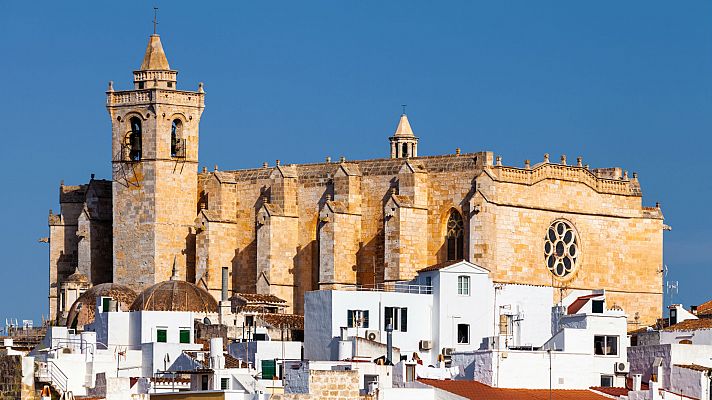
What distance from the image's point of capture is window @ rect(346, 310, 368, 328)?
2990 inches

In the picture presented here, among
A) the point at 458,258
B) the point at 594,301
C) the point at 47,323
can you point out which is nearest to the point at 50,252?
the point at 47,323

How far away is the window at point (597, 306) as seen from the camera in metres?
77.1

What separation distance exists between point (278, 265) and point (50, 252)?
12.2m

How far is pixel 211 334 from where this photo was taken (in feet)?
262

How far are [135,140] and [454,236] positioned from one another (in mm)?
15119

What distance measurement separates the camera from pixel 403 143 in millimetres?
117312

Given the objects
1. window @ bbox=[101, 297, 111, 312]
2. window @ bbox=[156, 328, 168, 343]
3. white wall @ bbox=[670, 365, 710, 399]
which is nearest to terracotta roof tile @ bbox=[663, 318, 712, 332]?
white wall @ bbox=[670, 365, 710, 399]

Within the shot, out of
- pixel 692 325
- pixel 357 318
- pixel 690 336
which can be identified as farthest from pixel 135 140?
pixel 690 336

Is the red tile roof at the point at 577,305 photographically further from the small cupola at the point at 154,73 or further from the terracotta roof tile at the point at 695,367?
the small cupola at the point at 154,73

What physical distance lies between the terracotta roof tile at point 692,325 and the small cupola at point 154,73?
2720cm

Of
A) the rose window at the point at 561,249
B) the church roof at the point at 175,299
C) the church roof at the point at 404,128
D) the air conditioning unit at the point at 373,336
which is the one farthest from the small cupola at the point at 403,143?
the air conditioning unit at the point at 373,336

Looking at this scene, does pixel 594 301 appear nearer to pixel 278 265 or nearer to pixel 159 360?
pixel 159 360

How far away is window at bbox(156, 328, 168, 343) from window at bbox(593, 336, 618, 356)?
1403 cm

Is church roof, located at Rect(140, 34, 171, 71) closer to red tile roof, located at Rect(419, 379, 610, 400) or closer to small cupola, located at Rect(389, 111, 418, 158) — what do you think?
small cupola, located at Rect(389, 111, 418, 158)
